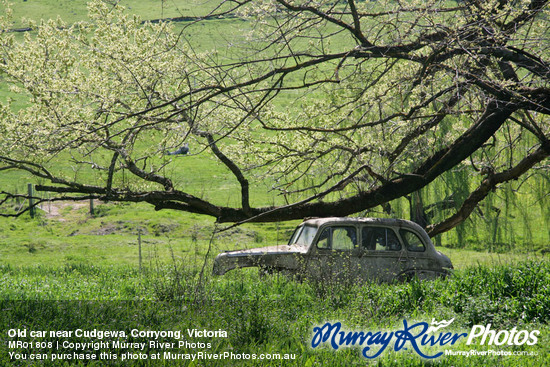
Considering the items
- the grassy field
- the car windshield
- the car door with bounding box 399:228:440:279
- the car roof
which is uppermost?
the car roof

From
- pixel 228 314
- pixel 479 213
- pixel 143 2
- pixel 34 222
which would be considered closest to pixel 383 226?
pixel 228 314

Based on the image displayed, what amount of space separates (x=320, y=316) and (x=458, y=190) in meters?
9.92

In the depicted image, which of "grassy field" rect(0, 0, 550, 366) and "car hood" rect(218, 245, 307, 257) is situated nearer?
"grassy field" rect(0, 0, 550, 366)

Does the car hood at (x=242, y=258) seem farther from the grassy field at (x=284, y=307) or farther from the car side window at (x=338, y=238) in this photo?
the car side window at (x=338, y=238)

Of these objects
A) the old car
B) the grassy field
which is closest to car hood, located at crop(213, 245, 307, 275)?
the old car

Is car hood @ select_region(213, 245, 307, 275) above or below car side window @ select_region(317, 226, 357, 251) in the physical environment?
below

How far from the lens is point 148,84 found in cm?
1168

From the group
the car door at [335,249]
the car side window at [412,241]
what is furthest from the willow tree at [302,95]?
the car side window at [412,241]

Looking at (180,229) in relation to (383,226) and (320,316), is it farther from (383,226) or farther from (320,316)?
(320,316)

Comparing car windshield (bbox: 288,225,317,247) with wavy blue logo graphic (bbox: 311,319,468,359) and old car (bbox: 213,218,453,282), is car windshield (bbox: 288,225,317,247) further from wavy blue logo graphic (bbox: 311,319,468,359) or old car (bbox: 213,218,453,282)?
wavy blue logo graphic (bbox: 311,319,468,359)

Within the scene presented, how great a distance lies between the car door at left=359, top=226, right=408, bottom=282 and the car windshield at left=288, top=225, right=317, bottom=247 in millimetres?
950

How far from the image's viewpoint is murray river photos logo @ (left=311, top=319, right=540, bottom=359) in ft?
17.0

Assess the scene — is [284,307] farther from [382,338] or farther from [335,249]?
[335,249]

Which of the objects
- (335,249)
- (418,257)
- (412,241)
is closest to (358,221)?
(335,249)
